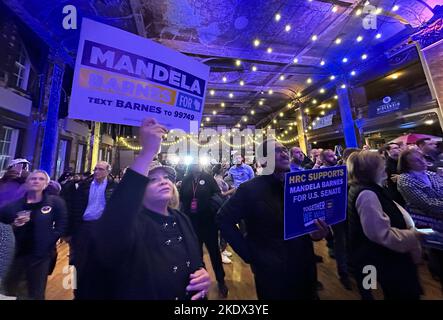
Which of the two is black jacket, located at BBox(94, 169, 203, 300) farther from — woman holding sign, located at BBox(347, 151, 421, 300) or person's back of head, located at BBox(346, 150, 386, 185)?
person's back of head, located at BBox(346, 150, 386, 185)

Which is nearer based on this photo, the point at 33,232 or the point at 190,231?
the point at 190,231

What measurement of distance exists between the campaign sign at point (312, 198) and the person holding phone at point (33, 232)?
2215 mm

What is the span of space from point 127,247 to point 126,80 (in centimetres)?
95

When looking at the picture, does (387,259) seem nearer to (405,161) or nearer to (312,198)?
(312,198)

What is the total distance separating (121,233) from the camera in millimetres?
709

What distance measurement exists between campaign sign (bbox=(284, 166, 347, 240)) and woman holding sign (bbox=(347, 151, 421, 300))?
0.56ft

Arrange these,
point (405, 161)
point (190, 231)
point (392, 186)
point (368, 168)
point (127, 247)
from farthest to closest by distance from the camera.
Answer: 1. point (392, 186)
2. point (405, 161)
3. point (368, 168)
4. point (190, 231)
5. point (127, 247)

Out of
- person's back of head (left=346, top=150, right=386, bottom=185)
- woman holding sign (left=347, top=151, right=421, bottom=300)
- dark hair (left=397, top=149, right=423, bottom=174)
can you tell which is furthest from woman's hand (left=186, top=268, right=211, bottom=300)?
dark hair (left=397, top=149, right=423, bottom=174)

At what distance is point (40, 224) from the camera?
1851 mm

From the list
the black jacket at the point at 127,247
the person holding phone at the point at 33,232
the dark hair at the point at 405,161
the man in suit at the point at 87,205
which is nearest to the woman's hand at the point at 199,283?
the black jacket at the point at 127,247

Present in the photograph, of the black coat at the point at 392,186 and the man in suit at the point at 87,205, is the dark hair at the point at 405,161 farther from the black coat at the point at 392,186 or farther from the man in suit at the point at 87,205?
the man in suit at the point at 87,205

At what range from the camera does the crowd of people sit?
0.76 m

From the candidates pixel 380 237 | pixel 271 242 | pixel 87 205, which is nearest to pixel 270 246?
pixel 271 242
